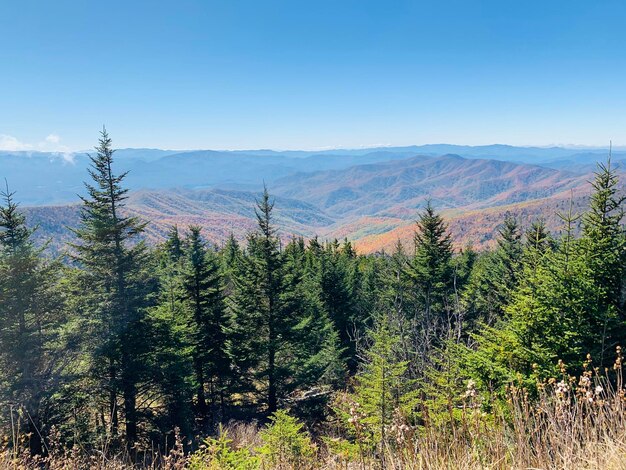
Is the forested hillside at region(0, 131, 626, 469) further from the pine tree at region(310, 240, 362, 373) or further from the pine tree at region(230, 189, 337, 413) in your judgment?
the pine tree at region(310, 240, 362, 373)

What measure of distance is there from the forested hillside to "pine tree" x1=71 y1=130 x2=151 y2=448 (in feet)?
0.21

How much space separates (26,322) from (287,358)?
11.2 m

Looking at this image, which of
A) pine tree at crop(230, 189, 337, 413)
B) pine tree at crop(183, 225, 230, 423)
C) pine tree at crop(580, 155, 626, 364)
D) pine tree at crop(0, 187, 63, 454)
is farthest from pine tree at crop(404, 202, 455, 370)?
pine tree at crop(0, 187, 63, 454)

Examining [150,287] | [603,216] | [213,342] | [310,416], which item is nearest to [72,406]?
[150,287]

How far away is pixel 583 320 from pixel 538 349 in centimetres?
113

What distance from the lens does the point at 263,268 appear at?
1747 centimetres

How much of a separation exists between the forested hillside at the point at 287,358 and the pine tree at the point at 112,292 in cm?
6

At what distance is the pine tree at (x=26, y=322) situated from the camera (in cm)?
1184

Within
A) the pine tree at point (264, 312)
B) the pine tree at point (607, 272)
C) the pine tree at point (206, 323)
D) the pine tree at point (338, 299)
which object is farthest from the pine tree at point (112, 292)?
the pine tree at point (338, 299)

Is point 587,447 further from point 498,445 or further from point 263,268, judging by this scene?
point 263,268

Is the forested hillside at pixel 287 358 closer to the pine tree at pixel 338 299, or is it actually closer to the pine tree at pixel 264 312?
the pine tree at pixel 264 312

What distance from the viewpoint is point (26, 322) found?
12820 millimetres

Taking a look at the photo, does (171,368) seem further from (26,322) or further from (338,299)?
(338,299)

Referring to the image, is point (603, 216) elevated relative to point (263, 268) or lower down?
elevated
